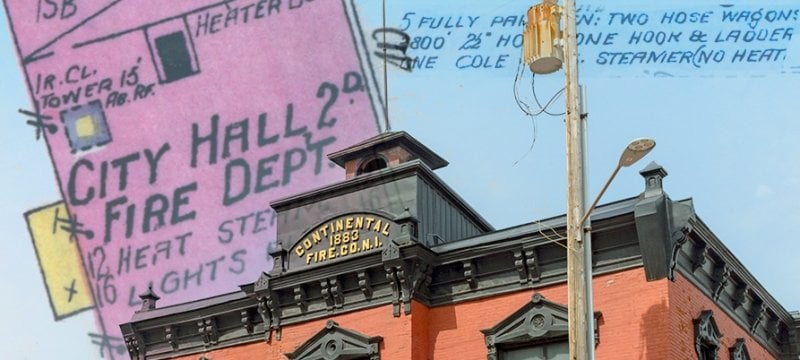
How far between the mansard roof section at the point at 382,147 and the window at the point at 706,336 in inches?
319

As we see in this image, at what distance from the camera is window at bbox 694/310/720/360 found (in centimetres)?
1989

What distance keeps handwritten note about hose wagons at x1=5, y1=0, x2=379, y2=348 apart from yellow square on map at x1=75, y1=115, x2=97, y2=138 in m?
0.03

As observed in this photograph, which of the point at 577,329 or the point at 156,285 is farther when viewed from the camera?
the point at 156,285

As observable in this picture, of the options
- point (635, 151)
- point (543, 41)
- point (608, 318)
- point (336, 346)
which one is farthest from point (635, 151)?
point (336, 346)

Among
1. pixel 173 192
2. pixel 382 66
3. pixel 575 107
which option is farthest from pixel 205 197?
pixel 575 107

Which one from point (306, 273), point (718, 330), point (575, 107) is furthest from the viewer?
point (306, 273)

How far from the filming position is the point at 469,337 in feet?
69.6

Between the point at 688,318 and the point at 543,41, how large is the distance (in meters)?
6.96

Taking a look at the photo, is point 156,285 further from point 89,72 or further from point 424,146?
point 424,146

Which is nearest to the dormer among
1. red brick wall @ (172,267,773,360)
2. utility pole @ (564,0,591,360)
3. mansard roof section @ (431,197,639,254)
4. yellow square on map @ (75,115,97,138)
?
mansard roof section @ (431,197,639,254)

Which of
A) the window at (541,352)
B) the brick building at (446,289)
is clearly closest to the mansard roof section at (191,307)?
the brick building at (446,289)

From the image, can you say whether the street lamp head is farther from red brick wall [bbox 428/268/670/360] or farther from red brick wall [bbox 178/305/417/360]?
red brick wall [bbox 178/305/417/360]

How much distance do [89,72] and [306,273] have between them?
22.1 ft

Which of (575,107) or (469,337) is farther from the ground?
(575,107)
